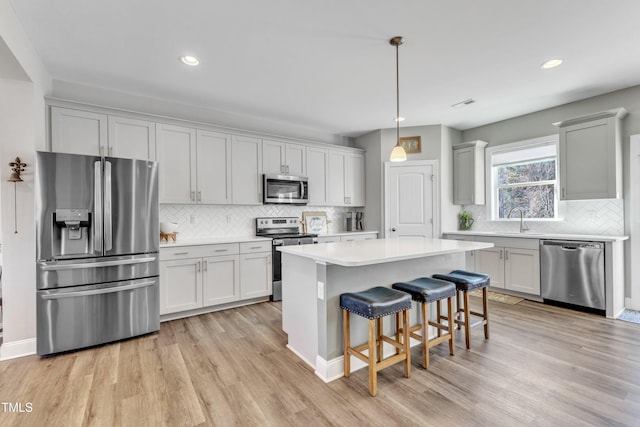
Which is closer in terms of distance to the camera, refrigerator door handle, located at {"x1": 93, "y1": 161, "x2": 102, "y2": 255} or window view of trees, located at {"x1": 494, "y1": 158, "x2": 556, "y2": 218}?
refrigerator door handle, located at {"x1": 93, "y1": 161, "x2": 102, "y2": 255}

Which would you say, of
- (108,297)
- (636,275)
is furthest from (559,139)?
(108,297)

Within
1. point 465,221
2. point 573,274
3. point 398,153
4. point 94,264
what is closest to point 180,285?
point 94,264

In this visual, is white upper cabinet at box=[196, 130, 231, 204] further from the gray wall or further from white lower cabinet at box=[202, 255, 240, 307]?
the gray wall

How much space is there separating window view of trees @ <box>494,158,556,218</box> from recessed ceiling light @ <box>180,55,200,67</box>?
466 cm

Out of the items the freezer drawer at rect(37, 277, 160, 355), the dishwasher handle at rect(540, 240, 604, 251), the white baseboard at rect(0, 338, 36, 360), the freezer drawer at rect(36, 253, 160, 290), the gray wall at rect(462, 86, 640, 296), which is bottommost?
the white baseboard at rect(0, 338, 36, 360)

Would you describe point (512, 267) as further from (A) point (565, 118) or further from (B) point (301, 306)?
(B) point (301, 306)

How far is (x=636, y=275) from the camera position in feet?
11.4

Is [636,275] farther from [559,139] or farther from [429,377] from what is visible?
[429,377]

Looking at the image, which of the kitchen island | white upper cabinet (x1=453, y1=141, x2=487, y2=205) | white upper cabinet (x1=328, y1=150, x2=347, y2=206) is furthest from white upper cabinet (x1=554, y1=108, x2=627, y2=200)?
white upper cabinet (x1=328, y1=150, x2=347, y2=206)

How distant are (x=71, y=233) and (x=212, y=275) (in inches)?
57.1

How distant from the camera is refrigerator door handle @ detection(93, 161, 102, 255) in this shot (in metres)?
2.67

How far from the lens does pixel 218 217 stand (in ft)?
13.8

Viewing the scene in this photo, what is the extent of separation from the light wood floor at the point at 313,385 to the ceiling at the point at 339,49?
2662mm

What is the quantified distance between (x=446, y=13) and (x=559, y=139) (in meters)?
2.84
